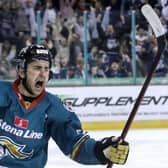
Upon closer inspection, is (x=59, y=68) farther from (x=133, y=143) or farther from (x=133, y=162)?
(x=133, y=162)

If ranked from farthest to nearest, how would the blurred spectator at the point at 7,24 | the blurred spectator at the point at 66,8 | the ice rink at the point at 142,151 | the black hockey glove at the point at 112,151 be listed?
the blurred spectator at the point at 66,8, the blurred spectator at the point at 7,24, the ice rink at the point at 142,151, the black hockey glove at the point at 112,151

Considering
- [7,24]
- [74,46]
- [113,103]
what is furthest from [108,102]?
[7,24]

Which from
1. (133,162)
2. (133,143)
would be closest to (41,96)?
(133,162)

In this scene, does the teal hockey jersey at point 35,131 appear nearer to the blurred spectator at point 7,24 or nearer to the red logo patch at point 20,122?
the red logo patch at point 20,122

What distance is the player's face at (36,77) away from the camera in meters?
2.23

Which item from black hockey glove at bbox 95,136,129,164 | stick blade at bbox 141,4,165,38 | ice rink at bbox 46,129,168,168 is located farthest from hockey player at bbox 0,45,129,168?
ice rink at bbox 46,129,168,168

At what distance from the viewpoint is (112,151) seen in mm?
2203

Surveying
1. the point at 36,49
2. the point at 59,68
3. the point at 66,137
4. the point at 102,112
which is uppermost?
the point at 36,49

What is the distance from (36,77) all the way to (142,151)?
9.82 ft

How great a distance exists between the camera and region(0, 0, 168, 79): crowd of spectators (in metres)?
6.84

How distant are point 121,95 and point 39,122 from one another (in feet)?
15.6

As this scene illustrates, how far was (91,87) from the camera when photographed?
700 centimetres

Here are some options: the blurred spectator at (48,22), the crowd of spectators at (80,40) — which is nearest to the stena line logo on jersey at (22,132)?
the crowd of spectators at (80,40)

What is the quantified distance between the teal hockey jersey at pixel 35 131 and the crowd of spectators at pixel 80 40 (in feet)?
14.4
